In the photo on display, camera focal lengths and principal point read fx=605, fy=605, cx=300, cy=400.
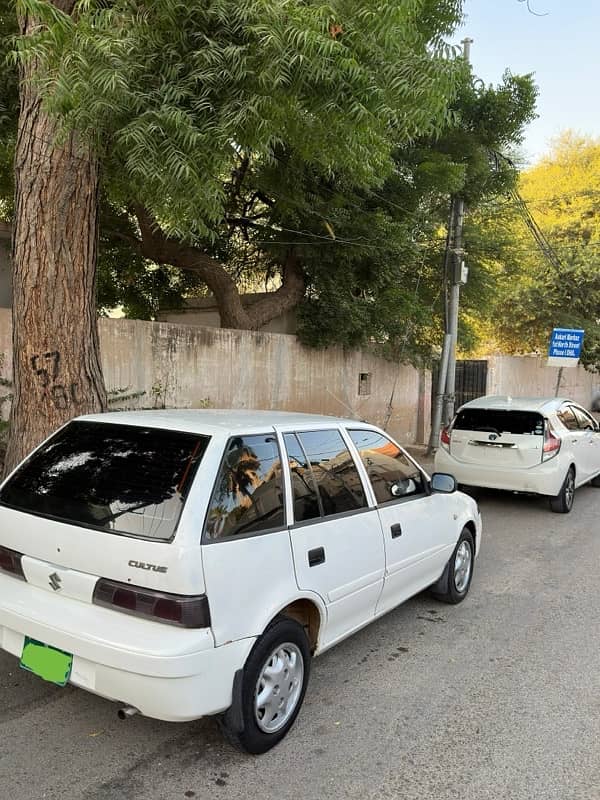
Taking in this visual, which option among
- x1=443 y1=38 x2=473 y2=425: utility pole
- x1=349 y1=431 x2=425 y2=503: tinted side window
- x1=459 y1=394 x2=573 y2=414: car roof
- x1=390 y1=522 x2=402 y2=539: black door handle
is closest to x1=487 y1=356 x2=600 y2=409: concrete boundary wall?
x1=443 y1=38 x2=473 y2=425: utility pole

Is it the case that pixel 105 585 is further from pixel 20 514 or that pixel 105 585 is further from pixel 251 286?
pixel 251 286

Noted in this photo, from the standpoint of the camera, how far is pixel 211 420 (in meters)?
3.25

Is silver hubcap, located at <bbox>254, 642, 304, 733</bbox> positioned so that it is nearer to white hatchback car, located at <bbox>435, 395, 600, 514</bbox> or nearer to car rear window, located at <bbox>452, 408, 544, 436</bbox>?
white hatchback car, located at <bbox>435, 395, 600, 514</bbox>

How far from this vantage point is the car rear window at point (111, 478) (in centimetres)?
274

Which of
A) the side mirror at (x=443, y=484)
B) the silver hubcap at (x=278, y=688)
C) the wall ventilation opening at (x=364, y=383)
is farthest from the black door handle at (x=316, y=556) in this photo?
the wall ventilation opening at (x=364, y=383)

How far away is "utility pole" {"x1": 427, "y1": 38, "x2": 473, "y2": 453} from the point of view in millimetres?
11781

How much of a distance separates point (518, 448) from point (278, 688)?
5.90 metres

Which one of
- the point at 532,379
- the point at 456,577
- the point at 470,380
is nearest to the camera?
the point at 456,577

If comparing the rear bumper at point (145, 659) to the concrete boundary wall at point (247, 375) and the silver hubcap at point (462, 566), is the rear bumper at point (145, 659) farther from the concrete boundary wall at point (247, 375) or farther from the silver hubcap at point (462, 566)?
the concrete boundary wall at point (247, 375)

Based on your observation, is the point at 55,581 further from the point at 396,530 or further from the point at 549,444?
the point at 549,444

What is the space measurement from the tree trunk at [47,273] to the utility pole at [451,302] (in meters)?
8.05

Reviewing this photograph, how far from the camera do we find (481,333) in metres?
24.1

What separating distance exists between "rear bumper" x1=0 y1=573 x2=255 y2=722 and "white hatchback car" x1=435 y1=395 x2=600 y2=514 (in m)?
6.12

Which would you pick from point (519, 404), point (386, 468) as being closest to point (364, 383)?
point (519, 404)
